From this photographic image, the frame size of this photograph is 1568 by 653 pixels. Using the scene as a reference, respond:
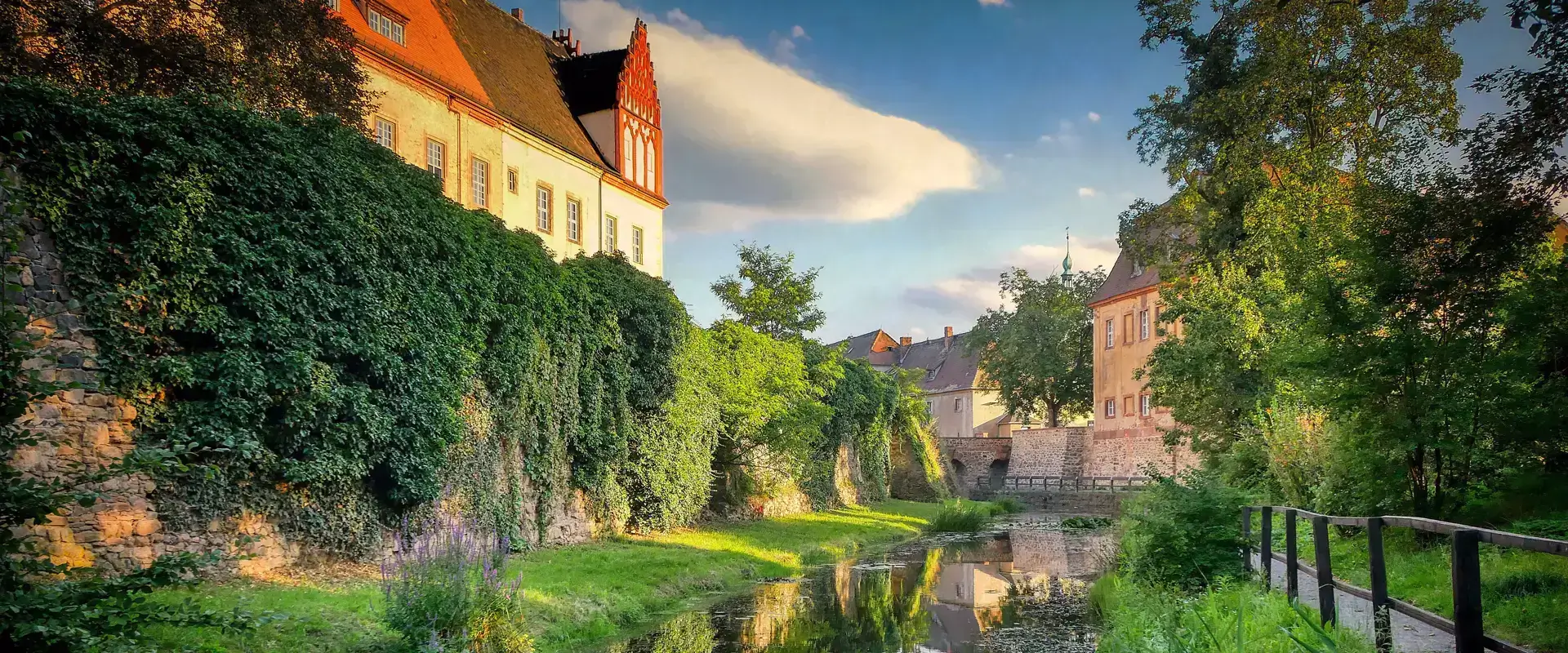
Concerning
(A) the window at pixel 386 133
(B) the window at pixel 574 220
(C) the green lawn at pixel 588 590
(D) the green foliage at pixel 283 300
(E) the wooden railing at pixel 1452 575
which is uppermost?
(A) the window at pixel 386 133

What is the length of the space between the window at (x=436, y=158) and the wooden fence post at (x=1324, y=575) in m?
19.2

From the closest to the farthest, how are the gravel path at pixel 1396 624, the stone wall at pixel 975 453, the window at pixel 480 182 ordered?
the gravel path at pixel 1396 624
the window at pixel 480 182
the stone wall at pixel 975 453

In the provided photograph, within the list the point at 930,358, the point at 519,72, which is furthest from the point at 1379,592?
the point at 930,358

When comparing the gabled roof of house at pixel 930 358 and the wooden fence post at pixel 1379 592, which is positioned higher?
the gabled roof of house at pixel 930 358

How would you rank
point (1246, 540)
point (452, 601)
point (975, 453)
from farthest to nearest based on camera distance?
point (975, 453) < point (1246, 540) < point (452, 601)

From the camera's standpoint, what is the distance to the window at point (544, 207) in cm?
2627

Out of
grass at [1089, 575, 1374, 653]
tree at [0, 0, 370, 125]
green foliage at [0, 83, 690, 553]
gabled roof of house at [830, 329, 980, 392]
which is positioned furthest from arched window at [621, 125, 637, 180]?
gabled roof of house at [830, 329, 980, 392]

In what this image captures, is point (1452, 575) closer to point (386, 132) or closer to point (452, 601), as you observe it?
point (452, 601)

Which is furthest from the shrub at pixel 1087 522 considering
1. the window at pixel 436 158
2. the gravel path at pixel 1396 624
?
the gravel path at pixel 1396 624

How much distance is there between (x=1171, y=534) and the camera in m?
12.1

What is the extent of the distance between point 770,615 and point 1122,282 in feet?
129

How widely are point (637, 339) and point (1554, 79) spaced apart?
17.3 metres

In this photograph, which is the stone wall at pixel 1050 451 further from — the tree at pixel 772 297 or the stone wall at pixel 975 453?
the tree at pixel 772 297

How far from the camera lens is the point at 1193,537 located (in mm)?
12000
